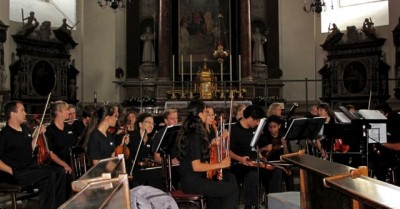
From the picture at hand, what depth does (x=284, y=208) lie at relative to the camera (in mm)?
4633

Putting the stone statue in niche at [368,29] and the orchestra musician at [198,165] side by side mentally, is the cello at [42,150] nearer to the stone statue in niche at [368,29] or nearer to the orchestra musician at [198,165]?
the orchestra musician at [198,165]

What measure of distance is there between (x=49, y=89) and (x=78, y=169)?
460 inches

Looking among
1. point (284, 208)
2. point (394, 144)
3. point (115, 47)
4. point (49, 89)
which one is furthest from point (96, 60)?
point (284, 208)

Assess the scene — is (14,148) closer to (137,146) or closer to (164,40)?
(137,146)

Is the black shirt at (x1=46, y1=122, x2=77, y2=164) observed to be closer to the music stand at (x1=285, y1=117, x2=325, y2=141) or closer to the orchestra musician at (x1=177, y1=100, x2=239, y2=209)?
the orchestra musician at (x1=177, y1=100, x2=239, y2=209)

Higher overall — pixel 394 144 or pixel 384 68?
pixel 384 68

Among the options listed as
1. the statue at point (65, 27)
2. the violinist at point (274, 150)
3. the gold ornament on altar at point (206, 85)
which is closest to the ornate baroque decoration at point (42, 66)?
the statue at point (65, 27)

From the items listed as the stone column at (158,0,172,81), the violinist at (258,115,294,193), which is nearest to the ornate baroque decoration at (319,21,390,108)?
the stone column at (158,0,172,81)

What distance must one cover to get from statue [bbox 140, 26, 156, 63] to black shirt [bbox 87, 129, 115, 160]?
12.4 m

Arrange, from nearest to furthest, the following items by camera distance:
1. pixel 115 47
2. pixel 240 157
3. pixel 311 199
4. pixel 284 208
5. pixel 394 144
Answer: pixel 311 199
pixel 284 208
pixel 240 157
pixel 394 144
pixel 115 47

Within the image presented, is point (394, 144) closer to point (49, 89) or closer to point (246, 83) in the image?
point (246, 83)

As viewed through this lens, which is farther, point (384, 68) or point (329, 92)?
point (329, 92)

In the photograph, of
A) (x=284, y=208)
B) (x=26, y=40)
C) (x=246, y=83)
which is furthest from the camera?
(x=246, y=83)

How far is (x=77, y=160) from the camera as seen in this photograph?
568 centimetres
